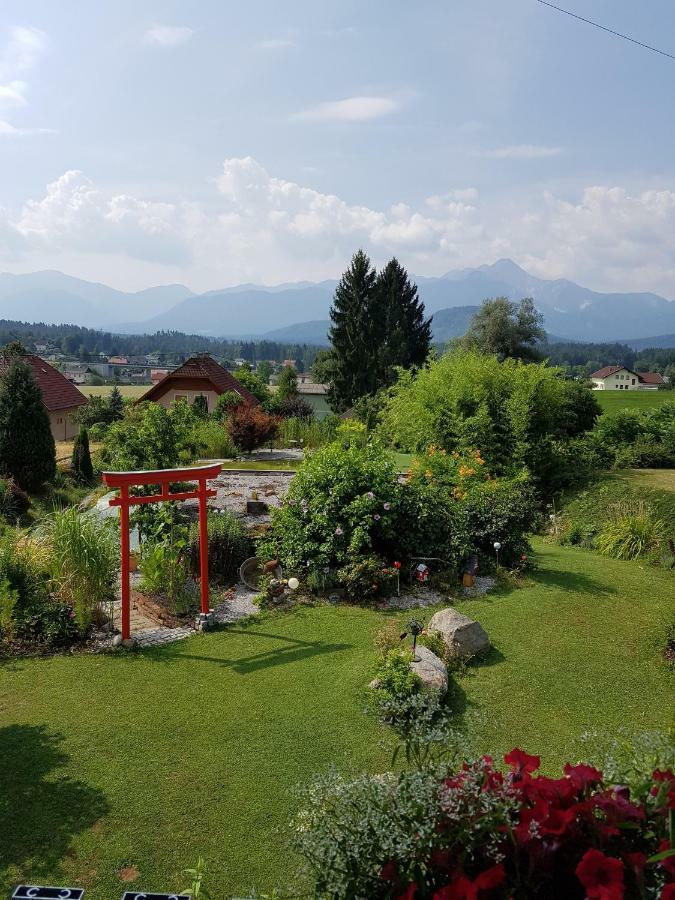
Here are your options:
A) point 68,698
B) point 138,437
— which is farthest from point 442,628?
point 138,437

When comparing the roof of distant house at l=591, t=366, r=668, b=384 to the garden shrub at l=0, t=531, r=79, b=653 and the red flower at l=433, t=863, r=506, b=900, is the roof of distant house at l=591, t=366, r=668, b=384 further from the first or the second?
the red flower at l=433, t=863, r=506, b=900

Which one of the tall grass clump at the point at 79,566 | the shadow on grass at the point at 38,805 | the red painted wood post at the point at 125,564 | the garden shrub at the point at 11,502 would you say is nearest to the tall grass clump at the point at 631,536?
the red painted wood post at the point at 125,564

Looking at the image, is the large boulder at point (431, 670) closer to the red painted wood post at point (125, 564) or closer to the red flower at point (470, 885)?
the red painted wood post at point (125, 564)

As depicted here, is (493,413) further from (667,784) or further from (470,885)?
(470,885)

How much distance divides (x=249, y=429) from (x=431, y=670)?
15426mm

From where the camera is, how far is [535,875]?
182 centimetres

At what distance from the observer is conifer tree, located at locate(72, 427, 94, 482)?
19656 mm

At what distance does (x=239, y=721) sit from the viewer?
5121mm

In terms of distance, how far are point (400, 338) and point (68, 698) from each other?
113 feet

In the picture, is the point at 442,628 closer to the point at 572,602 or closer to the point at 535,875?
the point at 572,602

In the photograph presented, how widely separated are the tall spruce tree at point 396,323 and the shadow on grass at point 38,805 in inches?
1355

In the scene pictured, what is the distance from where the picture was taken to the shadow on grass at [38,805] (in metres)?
3.64

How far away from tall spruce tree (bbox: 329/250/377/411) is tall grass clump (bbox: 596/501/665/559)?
28626 mm

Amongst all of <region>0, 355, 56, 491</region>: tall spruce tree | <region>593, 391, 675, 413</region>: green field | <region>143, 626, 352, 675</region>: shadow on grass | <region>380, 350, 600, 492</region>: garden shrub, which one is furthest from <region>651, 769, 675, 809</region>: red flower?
<region>593, 391, 675, 413</region>: green field
